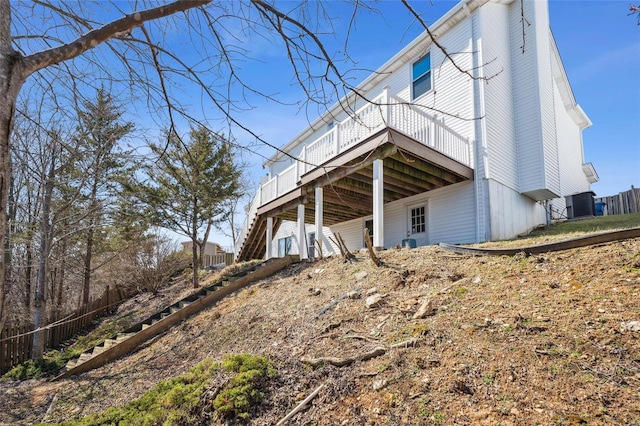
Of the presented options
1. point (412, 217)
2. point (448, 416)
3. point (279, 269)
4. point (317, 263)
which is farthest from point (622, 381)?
point (412, 217)

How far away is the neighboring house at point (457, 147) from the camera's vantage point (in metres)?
8.82

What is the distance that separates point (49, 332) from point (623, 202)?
65.6 ft

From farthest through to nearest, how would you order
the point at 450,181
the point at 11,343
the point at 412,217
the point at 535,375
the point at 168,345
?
the point at 412,217 < the point at 450,181 < the point at 11,343 < the point at 168,345 < the point at 535,375

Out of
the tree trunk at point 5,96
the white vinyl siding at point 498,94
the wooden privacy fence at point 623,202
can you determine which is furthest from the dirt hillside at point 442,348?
the wooden privacy fence at point 623,202

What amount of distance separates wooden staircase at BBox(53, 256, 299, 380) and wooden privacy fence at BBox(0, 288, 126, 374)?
0.96 metres

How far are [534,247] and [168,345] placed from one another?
7030 millimetres

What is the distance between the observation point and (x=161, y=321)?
8.40 m

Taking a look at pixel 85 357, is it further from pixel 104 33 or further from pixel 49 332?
pixel 104 33

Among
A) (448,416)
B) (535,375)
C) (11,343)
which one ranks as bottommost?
(11,343)

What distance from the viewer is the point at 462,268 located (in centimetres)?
540

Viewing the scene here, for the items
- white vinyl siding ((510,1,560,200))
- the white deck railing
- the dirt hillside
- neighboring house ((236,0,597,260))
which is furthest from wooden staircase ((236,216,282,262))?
white vinyl siding ((510,1,560,200))

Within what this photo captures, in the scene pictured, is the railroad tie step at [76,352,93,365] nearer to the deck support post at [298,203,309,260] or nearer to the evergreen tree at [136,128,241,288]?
the evergreen tree at [136,128,241,288]

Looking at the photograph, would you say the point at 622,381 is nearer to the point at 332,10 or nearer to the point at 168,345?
the point at 332,10

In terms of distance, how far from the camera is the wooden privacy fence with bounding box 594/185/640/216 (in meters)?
12.7
